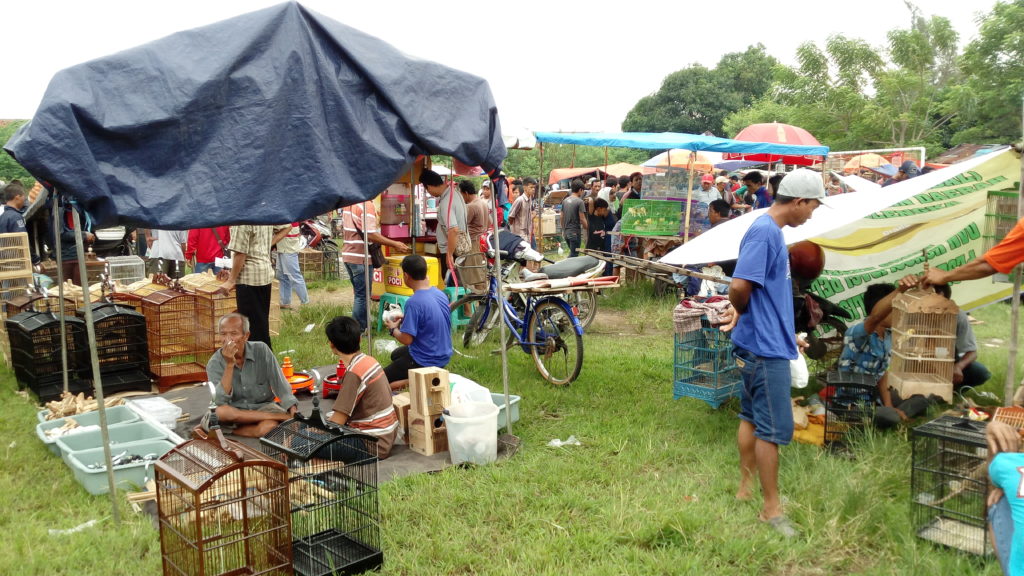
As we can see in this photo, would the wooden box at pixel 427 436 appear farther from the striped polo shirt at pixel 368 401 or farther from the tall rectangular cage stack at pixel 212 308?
the tall rectangular cage stack at pixel 212 308

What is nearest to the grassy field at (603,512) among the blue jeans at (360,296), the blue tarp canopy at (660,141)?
the blue jeans at (360,296)

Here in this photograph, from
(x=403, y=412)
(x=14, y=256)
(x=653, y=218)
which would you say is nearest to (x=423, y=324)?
(x=403, y=412)

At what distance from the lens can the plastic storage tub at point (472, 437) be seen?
5.39 metres

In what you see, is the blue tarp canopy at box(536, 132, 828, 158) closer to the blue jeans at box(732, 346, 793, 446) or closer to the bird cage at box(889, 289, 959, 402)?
the bird cage at box(889, 289, 959, 402)

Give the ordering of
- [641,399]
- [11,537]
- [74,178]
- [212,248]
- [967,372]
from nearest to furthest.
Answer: [74,178] < [11,537] < [967,372] < [641,399] < [212,248]

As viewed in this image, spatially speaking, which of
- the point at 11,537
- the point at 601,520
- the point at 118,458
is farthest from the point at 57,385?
the point at 601,520

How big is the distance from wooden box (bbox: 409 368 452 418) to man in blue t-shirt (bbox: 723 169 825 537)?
2416 mm

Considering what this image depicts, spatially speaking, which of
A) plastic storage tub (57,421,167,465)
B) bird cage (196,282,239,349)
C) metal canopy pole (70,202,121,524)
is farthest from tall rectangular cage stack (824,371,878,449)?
bird cage (196,282,239,349)

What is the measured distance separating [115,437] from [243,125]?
9.46 ft

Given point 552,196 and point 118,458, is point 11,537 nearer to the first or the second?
point 118,458

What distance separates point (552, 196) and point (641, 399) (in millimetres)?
23263

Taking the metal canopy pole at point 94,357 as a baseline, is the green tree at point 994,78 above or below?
above

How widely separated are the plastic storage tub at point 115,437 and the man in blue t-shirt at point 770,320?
4.26m

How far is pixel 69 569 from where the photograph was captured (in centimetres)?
390
